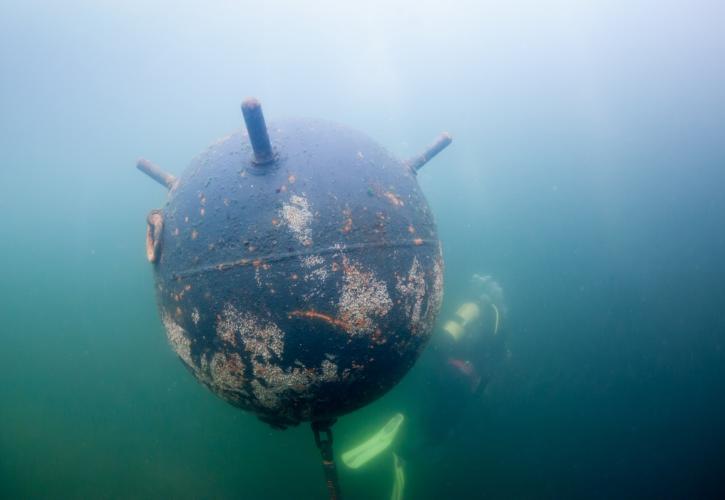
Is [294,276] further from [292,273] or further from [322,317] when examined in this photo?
[322,317]

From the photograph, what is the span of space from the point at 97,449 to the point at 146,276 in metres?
3.37

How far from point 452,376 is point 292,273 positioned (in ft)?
11.9

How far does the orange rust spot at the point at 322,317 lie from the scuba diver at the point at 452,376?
10.5 ft

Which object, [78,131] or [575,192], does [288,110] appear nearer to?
[78,131]

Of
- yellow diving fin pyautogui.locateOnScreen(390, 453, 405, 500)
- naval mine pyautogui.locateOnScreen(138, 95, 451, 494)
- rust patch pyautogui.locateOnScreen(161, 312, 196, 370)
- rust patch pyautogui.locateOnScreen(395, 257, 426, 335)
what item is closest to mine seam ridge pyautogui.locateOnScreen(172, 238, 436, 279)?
naval mine pyautogui.locateOnScreen(138, 95, 451, 494)

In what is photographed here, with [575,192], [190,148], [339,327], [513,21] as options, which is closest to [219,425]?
[339,327]

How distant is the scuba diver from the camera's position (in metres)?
4.45

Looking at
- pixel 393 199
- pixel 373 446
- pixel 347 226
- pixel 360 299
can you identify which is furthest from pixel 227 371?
pixel 373 446

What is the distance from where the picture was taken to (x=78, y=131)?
8328mm

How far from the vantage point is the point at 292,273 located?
5.05 feet

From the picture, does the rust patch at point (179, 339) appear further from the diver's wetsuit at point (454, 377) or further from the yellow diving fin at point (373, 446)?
the yellow diving fin at point (373, 446)

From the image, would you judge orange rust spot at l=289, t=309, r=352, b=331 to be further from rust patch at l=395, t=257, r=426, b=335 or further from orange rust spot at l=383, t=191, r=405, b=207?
orange rust spot at l=383, t=191, r=405, b=207

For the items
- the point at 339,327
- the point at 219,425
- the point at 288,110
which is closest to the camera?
the point at 339,327

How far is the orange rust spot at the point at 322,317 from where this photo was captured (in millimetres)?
1546
